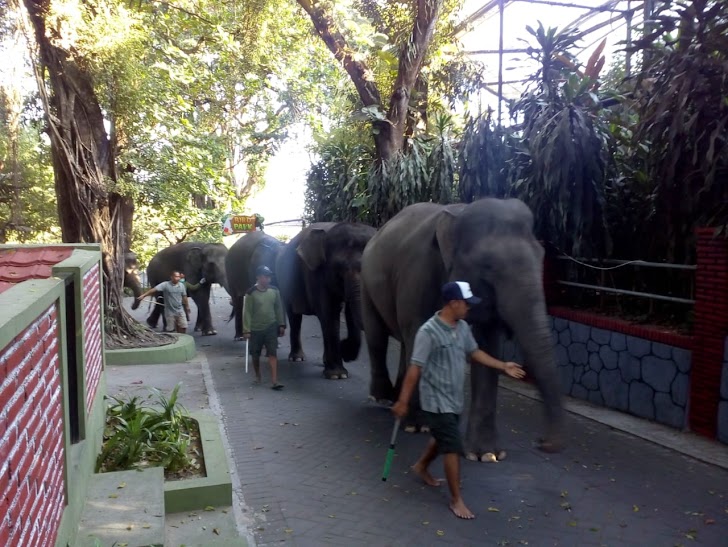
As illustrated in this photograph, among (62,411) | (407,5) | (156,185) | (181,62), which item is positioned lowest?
(62,411)

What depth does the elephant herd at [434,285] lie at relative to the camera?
507 centimetres

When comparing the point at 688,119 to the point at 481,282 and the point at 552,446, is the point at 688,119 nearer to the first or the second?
the point at 481,282

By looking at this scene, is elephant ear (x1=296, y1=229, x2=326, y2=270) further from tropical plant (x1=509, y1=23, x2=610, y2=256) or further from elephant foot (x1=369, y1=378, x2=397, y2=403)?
tropical plant (x1=509, y1=23, x2=610, y2=256)

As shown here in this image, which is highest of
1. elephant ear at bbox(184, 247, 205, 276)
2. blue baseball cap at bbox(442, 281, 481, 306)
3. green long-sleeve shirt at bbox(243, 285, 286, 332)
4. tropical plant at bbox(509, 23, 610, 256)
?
tropical plant at bbox(509, 23, 610, 256)

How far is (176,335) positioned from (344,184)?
6330mm

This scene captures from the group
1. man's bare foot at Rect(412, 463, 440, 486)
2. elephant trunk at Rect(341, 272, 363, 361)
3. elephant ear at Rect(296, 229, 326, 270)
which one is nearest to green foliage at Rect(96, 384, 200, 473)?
man's bare foot at Rect(412, 463, 440, 486)

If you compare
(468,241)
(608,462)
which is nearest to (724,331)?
(608,462)

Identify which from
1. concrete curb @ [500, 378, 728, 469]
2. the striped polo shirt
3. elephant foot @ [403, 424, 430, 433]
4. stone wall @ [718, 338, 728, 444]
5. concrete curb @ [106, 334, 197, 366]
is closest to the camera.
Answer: the striped polo shirt

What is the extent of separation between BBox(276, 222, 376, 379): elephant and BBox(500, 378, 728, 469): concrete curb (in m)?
2.59

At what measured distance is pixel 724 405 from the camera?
622cm

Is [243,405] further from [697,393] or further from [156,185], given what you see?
[156,185]

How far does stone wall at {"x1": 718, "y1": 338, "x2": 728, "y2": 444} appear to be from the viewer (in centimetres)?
620

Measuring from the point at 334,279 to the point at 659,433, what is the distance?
447 cm

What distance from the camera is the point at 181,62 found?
14.7 meters
